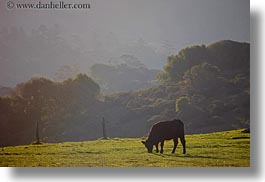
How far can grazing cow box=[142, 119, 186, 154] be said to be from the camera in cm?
456

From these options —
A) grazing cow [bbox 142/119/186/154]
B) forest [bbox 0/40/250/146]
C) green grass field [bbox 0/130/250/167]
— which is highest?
forest [bbox 0/40/250/146]

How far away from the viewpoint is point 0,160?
4586 mm

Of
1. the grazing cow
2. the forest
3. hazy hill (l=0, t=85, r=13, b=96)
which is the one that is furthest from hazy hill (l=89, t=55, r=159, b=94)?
hazy hill (l=0, t=85, r=13, b=96)

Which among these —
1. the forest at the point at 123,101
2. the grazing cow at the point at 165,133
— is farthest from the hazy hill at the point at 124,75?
the grazing cow at the point at 165,133

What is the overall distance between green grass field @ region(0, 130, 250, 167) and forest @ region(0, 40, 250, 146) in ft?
0.17

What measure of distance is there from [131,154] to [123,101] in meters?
0.35

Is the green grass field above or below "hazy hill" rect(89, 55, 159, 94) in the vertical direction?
below

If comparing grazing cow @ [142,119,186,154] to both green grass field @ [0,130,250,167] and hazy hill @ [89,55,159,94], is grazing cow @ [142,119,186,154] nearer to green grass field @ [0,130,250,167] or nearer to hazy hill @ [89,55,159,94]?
green grass field @ [0,130,250,167]

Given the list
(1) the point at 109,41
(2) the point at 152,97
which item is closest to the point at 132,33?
(1) the point at 109,41

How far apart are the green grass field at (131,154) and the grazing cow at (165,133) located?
0.03 metres

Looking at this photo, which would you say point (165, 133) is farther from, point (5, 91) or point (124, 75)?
point (5, 91)

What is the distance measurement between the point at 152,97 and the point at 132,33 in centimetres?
44

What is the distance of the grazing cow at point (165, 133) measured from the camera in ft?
15.0

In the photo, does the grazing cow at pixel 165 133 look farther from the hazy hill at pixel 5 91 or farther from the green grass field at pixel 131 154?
the hazy hill at pixel 5 91
